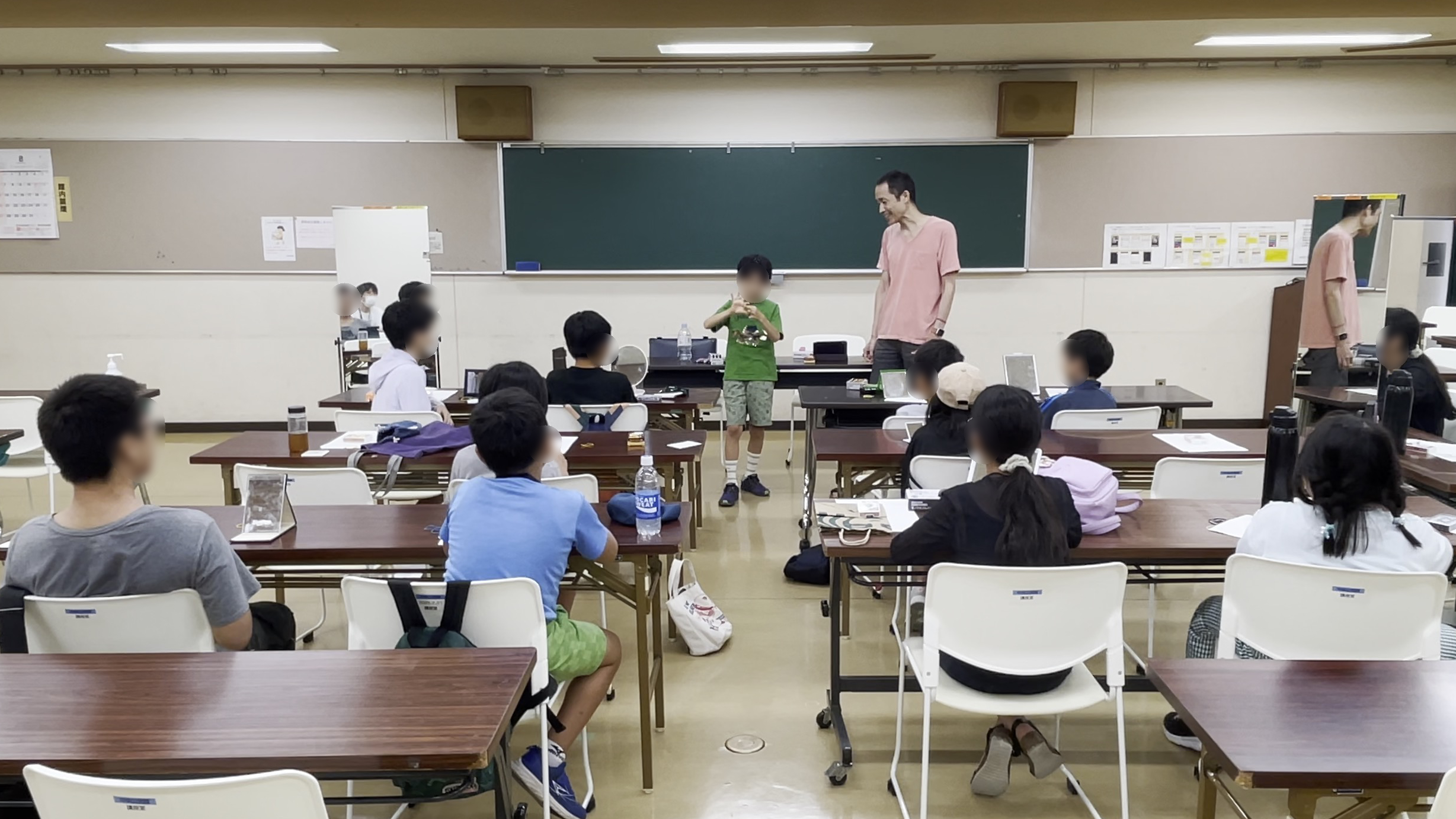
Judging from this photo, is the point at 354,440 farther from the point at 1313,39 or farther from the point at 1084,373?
the point at 1313,39

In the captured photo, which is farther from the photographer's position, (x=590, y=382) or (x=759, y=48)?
(x=759, y=48)

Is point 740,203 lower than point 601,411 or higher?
higher

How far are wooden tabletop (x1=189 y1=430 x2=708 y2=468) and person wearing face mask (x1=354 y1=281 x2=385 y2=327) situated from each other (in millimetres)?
2885

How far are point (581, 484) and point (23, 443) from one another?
3.50m

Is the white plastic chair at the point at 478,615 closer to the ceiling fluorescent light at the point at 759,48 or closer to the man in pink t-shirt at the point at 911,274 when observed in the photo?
the man in pink t-shirt at the point at 911,274

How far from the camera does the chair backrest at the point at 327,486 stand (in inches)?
130

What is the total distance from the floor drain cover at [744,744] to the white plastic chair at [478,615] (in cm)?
83

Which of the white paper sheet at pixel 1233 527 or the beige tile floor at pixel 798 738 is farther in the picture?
the white paper sheet at pixel 1233 527

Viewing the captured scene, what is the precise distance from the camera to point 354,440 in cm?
394

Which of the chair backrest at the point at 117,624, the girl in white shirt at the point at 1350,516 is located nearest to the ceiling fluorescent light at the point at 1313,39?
the girl in white shirt at the point at 1350,516

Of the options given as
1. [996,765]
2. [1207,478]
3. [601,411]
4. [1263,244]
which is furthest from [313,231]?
[1263,244]

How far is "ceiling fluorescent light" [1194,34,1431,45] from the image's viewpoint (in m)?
6.16

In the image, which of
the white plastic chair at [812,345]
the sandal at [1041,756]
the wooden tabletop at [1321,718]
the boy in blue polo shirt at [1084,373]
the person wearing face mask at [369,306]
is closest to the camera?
the wooden tabletop at [1321,718]

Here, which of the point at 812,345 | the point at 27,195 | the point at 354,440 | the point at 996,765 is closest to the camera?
the point at 996,765
